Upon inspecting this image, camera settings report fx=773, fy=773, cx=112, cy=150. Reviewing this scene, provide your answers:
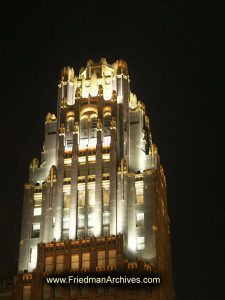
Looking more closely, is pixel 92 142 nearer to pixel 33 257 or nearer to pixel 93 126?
pixel 93 126

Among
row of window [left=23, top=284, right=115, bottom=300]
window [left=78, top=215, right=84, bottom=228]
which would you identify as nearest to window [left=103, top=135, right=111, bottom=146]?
window [left=78, top=215, right=84, bottom=228]

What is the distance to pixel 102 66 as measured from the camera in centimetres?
14462

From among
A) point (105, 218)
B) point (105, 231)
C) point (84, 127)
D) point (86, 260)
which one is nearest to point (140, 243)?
point (105, 231)

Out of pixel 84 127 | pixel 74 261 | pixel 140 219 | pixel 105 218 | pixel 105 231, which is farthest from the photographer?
pixel 84 127

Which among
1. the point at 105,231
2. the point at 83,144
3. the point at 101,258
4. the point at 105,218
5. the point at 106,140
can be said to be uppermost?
the point at 106,140

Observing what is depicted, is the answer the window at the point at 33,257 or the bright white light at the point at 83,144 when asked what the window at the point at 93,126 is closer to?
the bright white light at the point at 83,144

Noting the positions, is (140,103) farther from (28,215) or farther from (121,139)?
(28,215)

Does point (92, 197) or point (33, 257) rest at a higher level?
point (92, 197)

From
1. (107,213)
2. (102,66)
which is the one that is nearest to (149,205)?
(107,213)

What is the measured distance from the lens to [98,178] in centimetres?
12450

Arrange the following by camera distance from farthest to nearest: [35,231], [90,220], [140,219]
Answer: [35,231]
[140,219]
[90,220]

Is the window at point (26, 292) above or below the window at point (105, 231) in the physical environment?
below

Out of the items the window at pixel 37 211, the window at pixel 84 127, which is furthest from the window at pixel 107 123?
the window at pixel 37 211

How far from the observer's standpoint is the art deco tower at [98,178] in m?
120
